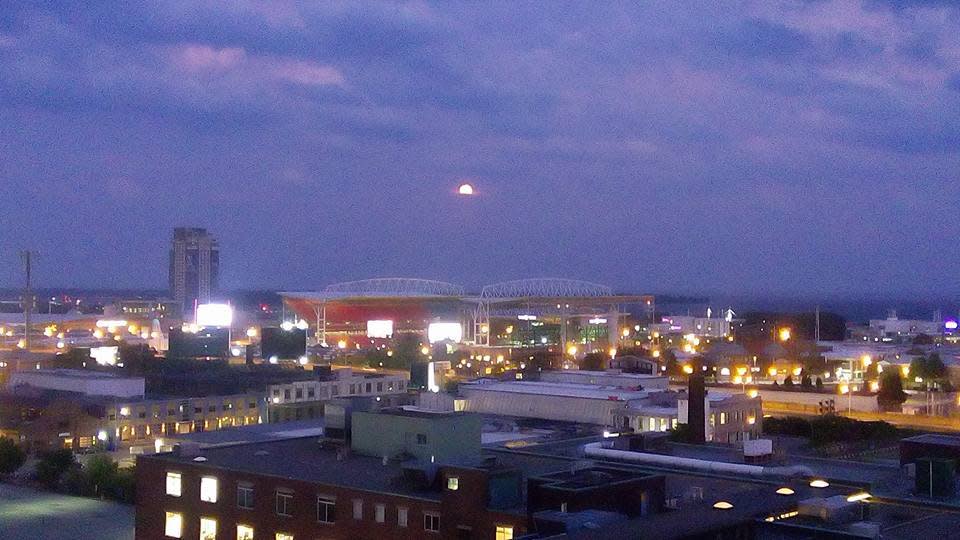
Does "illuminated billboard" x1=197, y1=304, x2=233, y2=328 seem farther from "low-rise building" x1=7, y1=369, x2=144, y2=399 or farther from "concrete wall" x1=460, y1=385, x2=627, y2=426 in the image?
"concrete wall" x1=460, y1=385, x2=627, y2=426

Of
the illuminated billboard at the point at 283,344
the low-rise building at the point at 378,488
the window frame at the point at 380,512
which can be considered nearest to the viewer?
the low-rise building at the point at 378,488

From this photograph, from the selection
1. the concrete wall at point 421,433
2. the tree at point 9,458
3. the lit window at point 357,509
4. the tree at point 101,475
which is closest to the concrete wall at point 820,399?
the tree at point 101,475

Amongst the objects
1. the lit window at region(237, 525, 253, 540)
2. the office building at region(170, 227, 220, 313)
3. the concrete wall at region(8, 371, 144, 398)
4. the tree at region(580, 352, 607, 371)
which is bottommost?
the lit window at region(237, 525, 253, 540)

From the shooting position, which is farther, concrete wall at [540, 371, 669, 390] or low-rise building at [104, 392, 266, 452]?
concrete wall at [540, 371, 669, 390]

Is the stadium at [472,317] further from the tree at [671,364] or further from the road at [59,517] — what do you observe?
the road at [59,517]

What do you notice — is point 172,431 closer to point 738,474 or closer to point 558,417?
point 558,417

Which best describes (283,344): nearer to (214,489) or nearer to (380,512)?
(214,489)

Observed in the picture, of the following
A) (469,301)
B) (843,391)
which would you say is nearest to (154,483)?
(843,391)

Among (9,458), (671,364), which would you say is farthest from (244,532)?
(671,364)

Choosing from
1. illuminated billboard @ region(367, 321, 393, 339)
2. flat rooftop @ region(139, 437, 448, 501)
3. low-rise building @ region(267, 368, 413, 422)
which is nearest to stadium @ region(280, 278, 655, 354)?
illuminated billboard @ region(367, 321, 393, 339)
